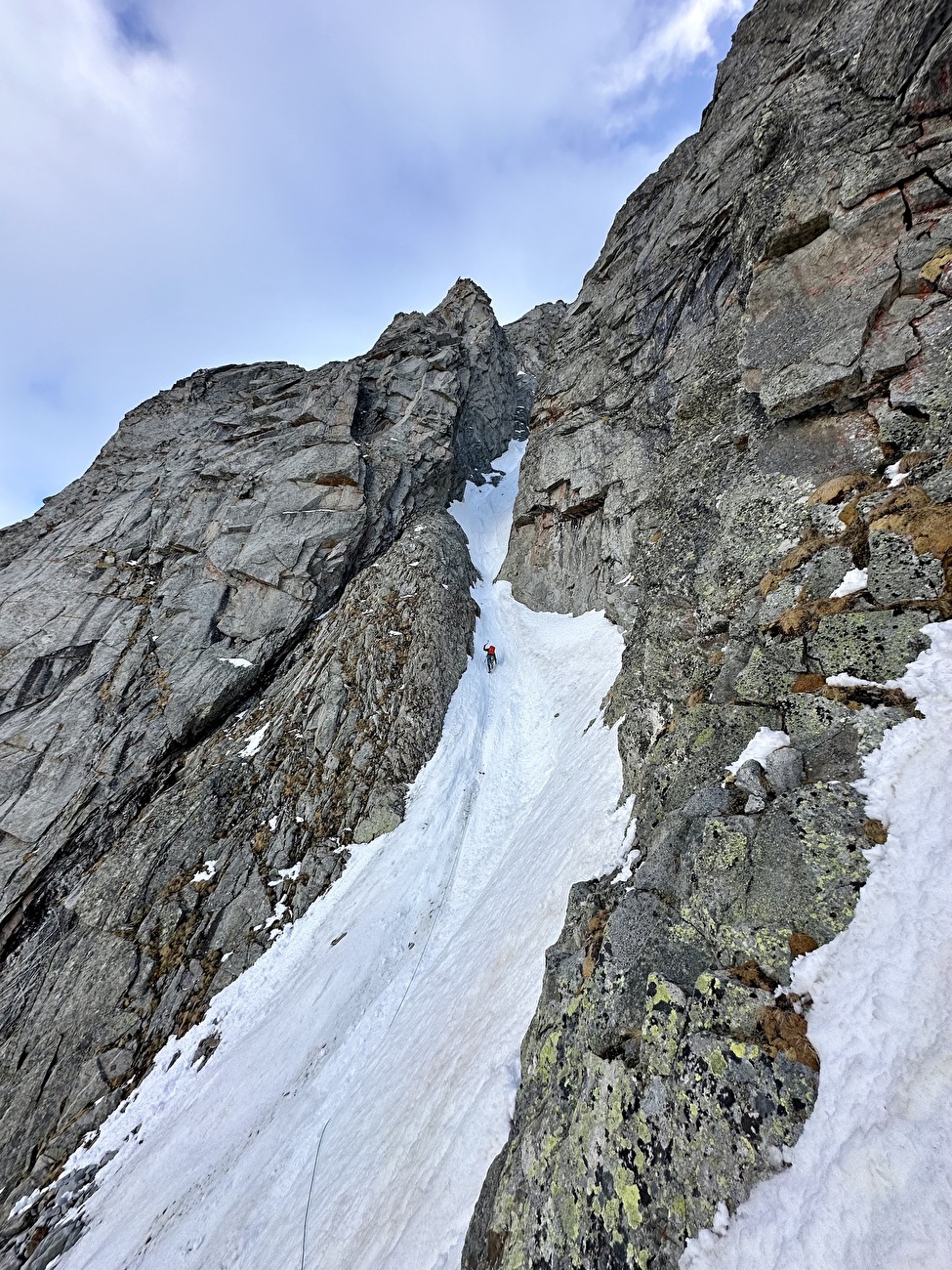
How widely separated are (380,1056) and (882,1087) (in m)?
10.2

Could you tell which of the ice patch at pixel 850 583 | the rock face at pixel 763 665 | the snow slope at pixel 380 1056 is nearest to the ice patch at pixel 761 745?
the rock face at pixel 763 665

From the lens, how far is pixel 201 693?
22.5m

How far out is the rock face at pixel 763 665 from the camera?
14.3 feet

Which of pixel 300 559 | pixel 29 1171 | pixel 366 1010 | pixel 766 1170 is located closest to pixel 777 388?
pixel 766 1170

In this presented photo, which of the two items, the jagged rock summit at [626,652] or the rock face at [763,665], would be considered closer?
the rock face at [763,665]

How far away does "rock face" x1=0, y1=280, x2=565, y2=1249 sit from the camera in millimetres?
14078

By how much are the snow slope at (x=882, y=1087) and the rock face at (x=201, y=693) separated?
14.1 meters

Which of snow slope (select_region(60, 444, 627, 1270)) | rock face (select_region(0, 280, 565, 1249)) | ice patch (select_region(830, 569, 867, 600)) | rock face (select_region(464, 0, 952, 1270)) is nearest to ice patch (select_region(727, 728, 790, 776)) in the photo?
rock face (select_region(464, 0, 952, 1270))

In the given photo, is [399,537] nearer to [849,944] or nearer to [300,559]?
[300,559]

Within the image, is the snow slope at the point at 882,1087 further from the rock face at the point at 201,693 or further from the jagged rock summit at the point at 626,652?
the rock face at the point at 201,693

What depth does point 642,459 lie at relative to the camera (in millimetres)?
24859

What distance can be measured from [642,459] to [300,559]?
20.2m

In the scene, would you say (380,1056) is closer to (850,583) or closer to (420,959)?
(420,959)

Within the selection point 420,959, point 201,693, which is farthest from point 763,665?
point 201,693
